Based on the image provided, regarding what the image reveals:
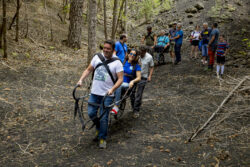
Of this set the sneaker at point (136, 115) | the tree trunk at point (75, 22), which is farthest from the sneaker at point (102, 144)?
the tree trunk at point (75, 22)

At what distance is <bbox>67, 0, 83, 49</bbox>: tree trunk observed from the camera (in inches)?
612

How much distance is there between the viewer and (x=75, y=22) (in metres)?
15.7

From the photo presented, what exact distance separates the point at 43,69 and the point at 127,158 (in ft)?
25.1

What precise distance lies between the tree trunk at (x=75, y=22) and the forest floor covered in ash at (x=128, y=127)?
20.0 feet

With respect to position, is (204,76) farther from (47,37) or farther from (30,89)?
(47,37)

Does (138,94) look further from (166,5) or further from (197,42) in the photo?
(166,5)

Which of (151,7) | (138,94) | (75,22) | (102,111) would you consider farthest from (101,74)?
(151,7)

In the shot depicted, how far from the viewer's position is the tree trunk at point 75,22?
612 inches

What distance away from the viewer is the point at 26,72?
9.51m

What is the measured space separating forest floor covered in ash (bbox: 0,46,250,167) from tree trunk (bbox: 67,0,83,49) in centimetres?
609

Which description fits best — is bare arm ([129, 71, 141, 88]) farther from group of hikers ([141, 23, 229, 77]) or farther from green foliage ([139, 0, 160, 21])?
green foliage ([139, 0, 160, 21])

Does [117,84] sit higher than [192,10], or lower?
lower

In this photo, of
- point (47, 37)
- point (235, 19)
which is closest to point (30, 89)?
point (47, 37)

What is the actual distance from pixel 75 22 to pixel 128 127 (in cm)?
1184
